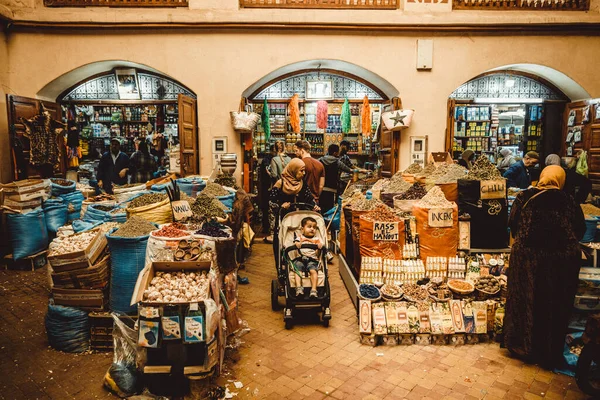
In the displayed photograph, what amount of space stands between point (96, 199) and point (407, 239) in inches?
211

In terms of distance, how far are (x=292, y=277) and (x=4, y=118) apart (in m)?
6.99

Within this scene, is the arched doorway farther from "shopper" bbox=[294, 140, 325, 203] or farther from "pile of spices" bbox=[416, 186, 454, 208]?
"pile of spices" bbox=[416, 186, 454, 208]

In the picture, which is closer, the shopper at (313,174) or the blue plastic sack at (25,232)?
the blue plastic sack at (25,232)

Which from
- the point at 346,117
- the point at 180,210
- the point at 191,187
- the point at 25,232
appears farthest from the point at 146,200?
the point at 346,117

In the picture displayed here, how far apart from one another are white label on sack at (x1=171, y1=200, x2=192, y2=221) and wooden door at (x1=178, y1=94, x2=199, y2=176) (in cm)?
337

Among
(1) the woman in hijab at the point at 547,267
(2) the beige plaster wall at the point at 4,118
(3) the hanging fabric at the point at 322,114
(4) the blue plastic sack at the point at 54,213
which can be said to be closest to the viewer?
(1) the woman in hijab at the point at 547,267

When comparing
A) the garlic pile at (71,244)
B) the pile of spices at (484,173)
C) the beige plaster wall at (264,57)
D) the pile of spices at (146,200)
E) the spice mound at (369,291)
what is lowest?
the spice mound at (369,291)

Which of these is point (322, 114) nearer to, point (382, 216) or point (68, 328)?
point (382, 216)

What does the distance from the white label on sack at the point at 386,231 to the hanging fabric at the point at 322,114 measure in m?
6.33

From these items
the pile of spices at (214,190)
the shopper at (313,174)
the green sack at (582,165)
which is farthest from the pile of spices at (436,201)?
the green sack at (582,165)

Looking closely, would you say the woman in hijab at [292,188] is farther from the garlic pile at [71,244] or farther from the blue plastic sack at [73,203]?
the blue plastic sack at [73,203]

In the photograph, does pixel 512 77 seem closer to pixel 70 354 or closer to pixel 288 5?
pixel 288 5

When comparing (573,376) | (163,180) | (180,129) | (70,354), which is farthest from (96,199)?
(573,376)

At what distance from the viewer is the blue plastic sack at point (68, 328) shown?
3.99m
